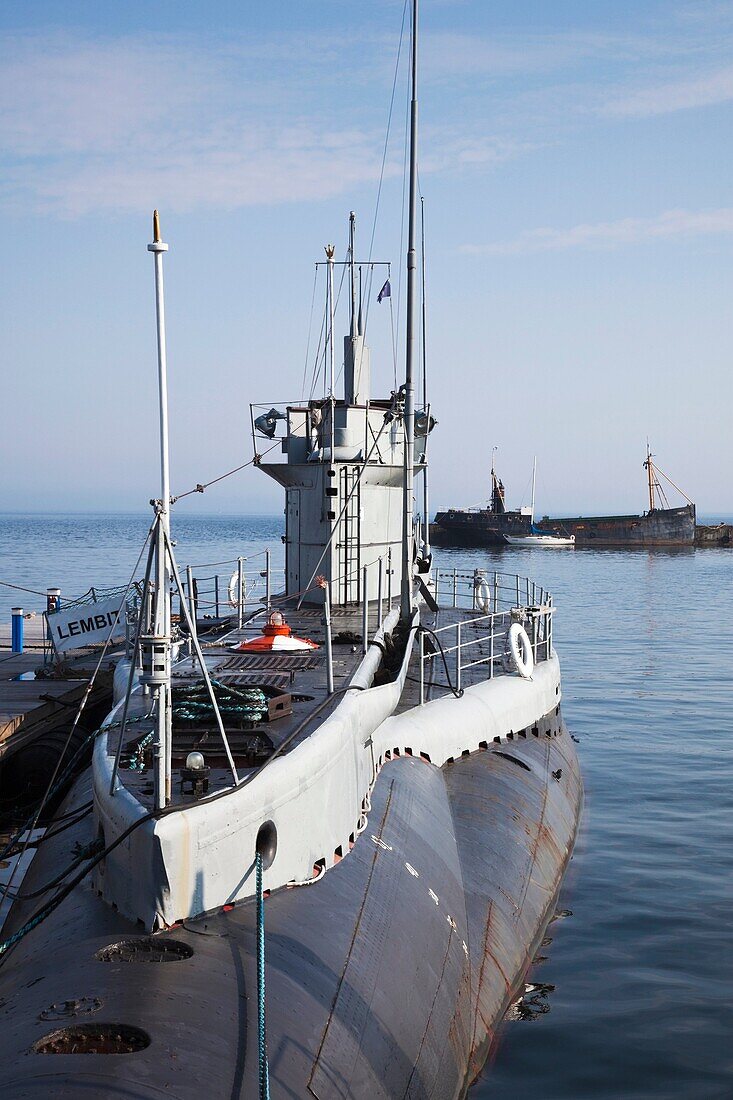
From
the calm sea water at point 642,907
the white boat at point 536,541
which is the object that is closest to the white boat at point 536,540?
the white boat at point 536,541

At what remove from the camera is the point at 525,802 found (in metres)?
14.5

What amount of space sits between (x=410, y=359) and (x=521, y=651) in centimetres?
551

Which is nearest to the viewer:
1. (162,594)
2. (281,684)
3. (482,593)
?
(162,594)

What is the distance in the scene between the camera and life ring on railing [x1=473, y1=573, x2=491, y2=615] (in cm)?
2454

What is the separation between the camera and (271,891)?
25.7 ft

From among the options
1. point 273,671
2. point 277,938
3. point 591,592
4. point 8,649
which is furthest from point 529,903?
point 591,592

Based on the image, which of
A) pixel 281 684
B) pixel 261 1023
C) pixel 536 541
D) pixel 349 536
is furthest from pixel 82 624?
pixel 536 541

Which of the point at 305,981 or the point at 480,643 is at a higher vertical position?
the point at 480,643

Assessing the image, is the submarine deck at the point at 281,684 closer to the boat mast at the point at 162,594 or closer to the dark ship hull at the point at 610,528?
the boat mast at the point at 162,594

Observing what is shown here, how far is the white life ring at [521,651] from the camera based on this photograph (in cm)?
1716

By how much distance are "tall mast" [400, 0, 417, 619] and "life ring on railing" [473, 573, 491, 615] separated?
6.27 meters

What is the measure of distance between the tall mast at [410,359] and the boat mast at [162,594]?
1035 cm

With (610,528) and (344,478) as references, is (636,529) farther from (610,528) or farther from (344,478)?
(344,478)

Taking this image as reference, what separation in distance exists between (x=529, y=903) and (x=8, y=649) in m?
20.1
